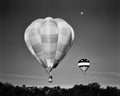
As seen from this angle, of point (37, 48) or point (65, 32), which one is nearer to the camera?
point (37, 48)

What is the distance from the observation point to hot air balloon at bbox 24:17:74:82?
2623 centimetres

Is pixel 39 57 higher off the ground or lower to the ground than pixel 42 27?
lower

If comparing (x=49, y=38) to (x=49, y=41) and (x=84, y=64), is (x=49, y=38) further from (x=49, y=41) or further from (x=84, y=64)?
(x=84, y=64)

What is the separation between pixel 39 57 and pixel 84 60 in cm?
638

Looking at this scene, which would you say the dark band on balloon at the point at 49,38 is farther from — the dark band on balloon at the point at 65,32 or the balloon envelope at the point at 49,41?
the dark band on balloon at the point at 65,32

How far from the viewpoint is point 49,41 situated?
1031 inches

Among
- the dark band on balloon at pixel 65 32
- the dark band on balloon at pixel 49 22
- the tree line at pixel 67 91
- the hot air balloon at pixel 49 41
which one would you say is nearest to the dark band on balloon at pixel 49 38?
the hot air balloon at pixel 49 41

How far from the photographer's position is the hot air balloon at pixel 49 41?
26234 millimetres

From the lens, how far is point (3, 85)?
201 feet

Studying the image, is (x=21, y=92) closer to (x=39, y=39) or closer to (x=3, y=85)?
(x=3, y=85)

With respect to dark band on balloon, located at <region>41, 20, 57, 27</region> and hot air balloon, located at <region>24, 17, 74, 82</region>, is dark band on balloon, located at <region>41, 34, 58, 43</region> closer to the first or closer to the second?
hot air balloon, located at <region>24, 17, 74, 82</region>

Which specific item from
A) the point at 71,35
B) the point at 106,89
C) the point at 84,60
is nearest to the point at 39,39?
the point at 71,35

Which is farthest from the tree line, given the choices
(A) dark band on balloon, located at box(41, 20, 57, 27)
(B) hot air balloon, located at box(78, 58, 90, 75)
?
(A) dark band on balloon, located at box(41, 20, 57, 27)

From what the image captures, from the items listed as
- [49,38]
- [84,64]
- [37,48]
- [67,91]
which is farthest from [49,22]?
[67,91]
